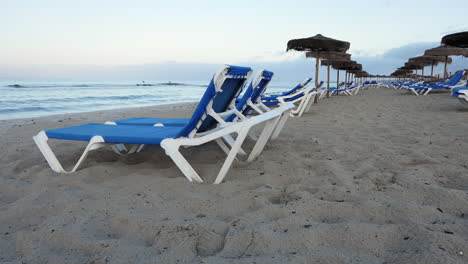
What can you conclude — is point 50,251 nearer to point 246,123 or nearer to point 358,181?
point 246,123

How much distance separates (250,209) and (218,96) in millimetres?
1370

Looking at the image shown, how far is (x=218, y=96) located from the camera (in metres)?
3.00

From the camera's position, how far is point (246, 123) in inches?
93.8

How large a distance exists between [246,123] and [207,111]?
396 mm

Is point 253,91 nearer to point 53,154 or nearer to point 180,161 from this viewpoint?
point 180,161

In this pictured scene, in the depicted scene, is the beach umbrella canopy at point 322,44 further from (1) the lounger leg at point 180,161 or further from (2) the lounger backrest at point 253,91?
(1) the lounger leg at point 180,161

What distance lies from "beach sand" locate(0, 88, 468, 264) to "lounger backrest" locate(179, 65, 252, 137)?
15.1 inches

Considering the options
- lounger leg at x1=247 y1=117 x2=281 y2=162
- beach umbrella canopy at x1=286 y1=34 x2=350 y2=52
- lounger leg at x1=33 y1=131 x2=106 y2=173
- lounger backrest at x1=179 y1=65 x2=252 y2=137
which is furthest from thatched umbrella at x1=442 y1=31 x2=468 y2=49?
lounger leg at x1=33 y1=131 x2=106 y2=173

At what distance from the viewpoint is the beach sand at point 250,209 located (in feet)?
4.75

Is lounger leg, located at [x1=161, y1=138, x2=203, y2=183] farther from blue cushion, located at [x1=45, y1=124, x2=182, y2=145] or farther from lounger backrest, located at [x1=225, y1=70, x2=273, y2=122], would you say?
lounger backrest, located at [x1=225, y1=70, x2=273, y2=122]

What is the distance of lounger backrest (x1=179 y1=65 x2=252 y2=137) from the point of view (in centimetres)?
246

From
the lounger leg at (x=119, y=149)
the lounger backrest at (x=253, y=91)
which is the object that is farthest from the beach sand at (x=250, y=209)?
the lounger backrest at (x=253, y=91)

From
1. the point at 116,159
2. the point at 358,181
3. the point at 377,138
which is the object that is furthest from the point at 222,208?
the point at 377,138

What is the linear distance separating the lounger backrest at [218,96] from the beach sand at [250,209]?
384 millimetres
